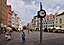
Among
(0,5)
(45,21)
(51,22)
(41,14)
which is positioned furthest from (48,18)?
(41,14)

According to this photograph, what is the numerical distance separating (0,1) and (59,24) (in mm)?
38778

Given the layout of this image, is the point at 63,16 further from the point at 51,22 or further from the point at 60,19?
the point at 51,22

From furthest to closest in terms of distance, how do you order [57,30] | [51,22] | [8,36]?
[51,22] → [57,30] → [8,36]

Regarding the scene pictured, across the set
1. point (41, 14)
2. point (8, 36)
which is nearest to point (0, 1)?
point (8, 36)

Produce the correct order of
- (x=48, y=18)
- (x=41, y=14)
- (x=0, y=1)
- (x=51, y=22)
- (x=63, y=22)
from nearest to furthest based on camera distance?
(x=41, y=14) < (x=0, y=1) < (x=63, y=22) < (x=51, y=22) < (x=48, y=18)

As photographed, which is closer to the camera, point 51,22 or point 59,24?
point 59,24

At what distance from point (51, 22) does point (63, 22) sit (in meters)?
46.5

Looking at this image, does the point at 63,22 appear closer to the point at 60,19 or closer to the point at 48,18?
the point at 60,19

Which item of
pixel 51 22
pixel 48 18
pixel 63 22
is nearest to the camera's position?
pixel 63 22

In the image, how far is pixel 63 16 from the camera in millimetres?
113938

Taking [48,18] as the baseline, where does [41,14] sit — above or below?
below

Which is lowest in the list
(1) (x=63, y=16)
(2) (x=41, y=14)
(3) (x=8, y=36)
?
(3) (x=8, y=36)

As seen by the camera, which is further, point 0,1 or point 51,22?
point 51,22

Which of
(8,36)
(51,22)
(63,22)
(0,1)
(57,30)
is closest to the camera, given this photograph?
(8,36)
